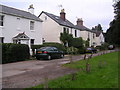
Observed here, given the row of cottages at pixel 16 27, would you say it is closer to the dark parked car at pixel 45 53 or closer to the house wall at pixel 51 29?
the dark parked car at pixel 45 53

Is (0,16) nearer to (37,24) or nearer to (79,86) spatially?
(37,24)

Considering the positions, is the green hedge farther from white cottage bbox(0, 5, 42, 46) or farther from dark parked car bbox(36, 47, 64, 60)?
white cottage bbox(0, 5, 42, 46)

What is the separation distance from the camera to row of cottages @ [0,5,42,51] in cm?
2269

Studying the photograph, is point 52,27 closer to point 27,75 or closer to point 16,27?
point 16,27

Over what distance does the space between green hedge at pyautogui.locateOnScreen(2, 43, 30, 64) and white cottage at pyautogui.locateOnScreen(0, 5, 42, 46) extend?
16.0 feet

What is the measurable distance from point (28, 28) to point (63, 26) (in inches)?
443

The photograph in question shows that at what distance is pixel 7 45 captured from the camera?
17031 millimetres

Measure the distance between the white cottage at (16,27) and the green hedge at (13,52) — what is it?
16.0ft

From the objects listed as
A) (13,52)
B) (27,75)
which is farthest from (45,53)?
(27,75)

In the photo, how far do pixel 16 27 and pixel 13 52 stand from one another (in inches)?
318

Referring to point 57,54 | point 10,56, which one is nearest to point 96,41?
point 57,54

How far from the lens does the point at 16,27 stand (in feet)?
81.0

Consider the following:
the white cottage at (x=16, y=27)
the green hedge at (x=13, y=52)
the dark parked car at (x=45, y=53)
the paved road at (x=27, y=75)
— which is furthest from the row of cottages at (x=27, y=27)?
the paved road at (x=27, y=75)

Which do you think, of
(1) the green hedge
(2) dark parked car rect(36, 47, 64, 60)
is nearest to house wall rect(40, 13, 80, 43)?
(2) dark parked car rect(36, 47, 64, 60)
